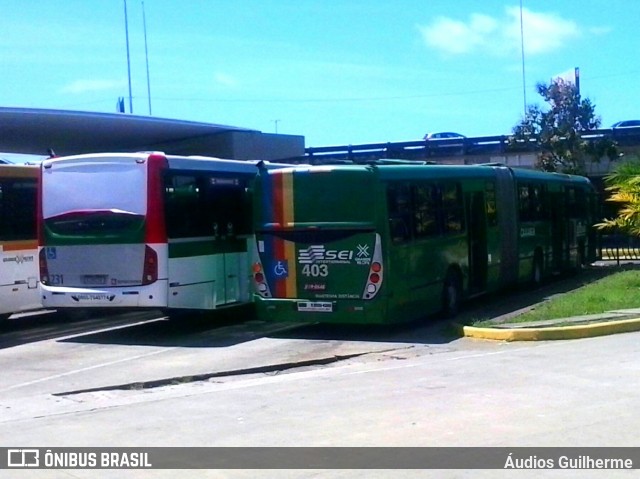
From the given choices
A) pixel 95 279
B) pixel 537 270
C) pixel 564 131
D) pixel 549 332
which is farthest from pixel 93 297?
pixel 564 131

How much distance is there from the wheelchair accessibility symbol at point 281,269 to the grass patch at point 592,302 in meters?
3.34

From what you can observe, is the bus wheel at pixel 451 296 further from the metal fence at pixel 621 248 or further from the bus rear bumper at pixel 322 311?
the metal fence at pixel 621 248

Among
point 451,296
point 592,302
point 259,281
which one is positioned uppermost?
point 259,281

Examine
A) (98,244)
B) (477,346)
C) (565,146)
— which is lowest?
(477,346)

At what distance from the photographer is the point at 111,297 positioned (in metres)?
16.4

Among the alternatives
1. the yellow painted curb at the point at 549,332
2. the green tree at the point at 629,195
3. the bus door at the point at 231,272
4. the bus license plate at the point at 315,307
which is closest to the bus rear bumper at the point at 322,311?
the bus license plate at the point at 315,307

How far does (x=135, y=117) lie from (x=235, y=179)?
37.3 feet

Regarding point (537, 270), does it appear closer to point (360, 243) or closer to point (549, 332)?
point (549, 332)

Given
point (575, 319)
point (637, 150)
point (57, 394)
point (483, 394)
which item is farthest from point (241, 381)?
point (637, 150)

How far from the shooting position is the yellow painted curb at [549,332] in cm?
1588

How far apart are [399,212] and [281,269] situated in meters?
2.13

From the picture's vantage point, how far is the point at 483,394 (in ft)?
37.2

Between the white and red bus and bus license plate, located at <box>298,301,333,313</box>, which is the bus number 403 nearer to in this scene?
bus license plate, located at <box>298,301,333,313</box>
